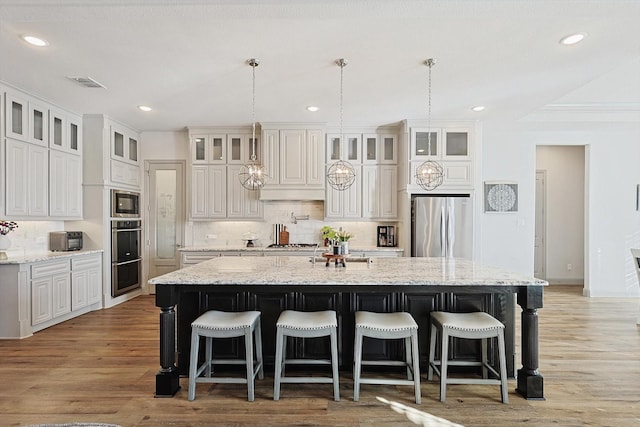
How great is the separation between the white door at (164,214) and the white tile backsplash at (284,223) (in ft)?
0.83

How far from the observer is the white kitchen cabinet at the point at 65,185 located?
15.8ft

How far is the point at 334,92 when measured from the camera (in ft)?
14.4

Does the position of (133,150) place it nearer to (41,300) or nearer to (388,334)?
(41,300)

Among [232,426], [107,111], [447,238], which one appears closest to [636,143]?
[447,238]

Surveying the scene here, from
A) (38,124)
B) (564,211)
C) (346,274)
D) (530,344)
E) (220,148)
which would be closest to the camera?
(530,344)

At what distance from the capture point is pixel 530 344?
9.04 ft

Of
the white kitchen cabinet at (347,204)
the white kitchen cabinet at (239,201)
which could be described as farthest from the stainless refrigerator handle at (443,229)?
the white kitchen cabinet at (239,201)

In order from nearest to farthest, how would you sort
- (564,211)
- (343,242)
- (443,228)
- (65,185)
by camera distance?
1. (343,242)
2. (65,185)
3. (443,228)
4. (564,211)

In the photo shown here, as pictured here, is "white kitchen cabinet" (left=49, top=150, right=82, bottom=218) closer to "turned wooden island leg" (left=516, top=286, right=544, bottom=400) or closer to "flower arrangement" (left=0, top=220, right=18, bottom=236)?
"flower arrangement" (left=0, top=220, right=18, bottom=236)

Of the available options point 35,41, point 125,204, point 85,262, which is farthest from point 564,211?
point 35,41

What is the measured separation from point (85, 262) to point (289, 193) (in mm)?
2913

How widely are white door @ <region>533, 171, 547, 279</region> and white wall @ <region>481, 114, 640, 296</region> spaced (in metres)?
1.06

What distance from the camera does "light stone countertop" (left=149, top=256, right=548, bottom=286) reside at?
8.72 feet

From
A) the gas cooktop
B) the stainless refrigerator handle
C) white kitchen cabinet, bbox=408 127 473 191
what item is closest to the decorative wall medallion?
white kitchen cabinet, bbox=408 127 473 191
